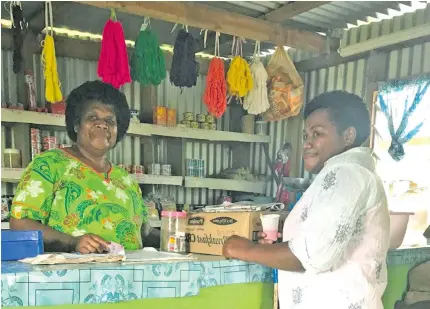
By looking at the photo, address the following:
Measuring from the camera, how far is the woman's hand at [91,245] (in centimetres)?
160

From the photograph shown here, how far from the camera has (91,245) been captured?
5.27ft

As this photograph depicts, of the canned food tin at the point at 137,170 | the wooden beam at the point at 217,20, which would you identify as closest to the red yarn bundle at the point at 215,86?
the wooden beam at the point at 217,20

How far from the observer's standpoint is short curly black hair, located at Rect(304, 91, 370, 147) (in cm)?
149

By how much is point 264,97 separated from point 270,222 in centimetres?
230

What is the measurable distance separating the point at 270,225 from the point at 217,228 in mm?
236

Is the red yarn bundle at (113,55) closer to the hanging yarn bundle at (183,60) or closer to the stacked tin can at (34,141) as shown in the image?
the hanging yarn bundle at (183,60)

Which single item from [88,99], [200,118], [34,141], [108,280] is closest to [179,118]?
[200,118]

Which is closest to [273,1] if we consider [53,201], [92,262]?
[53,201]

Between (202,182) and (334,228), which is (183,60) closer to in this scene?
(202,182)

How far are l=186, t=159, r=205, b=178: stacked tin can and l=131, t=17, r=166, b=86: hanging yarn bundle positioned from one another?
5.04 ft

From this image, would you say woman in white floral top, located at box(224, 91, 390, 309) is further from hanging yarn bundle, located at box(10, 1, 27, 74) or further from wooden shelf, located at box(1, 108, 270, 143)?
hanging yarn bundle, located at box(10, 1, 27, 74)

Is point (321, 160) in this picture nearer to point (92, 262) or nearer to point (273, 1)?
point (92, 262)

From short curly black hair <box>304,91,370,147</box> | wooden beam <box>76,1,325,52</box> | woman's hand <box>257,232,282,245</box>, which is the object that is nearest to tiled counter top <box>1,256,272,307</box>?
woman's hand <box>257,232,282,245</box>

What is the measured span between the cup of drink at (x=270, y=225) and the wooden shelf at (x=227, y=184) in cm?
298
